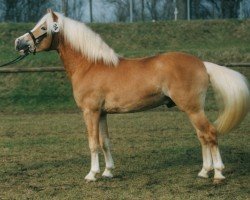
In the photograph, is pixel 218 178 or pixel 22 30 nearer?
pixel 218 178

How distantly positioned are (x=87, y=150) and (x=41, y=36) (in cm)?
298

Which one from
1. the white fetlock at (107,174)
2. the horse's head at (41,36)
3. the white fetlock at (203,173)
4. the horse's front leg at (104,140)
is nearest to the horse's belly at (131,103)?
the horse's front leg at (104,140)

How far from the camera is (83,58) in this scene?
7.39m

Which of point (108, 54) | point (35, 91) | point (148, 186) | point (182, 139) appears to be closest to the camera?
point (148, 186)

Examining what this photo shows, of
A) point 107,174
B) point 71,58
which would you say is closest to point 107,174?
point 107,174

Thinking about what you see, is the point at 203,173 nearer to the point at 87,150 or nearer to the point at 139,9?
the point at 87,150

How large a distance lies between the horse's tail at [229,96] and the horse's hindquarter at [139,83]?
0.33 m

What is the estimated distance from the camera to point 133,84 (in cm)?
704

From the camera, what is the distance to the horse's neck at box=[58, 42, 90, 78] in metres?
7.38

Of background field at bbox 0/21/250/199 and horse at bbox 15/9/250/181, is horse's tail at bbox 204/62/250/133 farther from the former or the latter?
background field at bbox 0/21/250/199

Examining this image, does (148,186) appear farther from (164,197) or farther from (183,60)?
(183,60)

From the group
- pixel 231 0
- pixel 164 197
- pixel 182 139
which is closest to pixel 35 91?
pixel 182 139

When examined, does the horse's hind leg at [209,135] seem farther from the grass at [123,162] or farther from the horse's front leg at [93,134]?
the horse's front leg at [93,134]

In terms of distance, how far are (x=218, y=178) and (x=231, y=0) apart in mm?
37831
